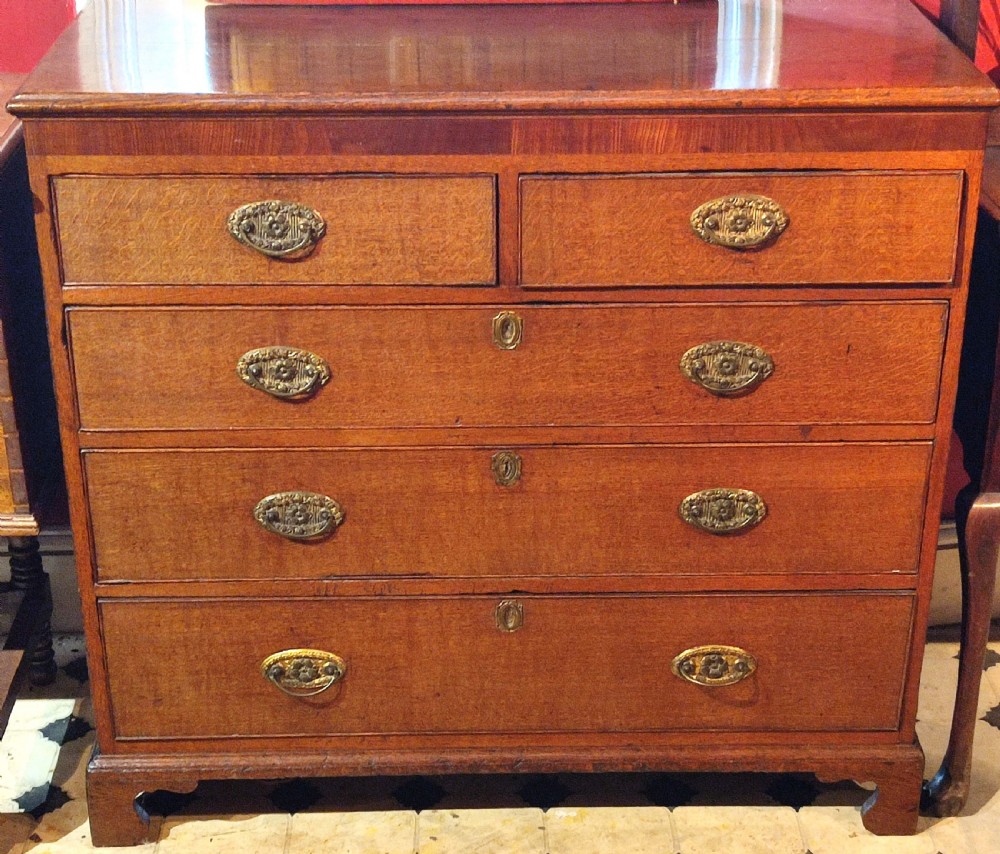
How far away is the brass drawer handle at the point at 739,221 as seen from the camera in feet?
5.82

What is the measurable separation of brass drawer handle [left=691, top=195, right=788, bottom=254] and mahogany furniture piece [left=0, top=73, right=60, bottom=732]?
98 centimetres

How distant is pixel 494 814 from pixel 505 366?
2.66 ft

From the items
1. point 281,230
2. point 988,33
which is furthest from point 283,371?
point 988,33

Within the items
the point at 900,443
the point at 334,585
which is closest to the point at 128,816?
the point at 334,585

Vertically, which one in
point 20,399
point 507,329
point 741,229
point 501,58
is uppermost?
point 501,58

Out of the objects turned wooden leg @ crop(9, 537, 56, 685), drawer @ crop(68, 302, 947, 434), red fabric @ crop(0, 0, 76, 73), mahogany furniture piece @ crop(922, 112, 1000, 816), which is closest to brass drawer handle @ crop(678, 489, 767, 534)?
→ drawer @ crop(68, 302, 947, 434)

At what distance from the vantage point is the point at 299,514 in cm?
195

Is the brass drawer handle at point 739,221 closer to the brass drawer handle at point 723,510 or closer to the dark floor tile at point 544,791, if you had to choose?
the brass drawer handle at point 723,510

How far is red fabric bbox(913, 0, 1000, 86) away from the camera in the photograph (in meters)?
2.38

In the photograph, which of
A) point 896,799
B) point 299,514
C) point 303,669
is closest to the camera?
point 299,514

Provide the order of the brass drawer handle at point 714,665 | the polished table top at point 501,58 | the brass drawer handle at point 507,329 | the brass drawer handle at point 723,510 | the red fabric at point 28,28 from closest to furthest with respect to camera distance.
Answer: the polished table top at point 501,58
the brass drawer handle at point 507,329
the brass drawer handle at point 723,510
the brass drawer handle at point 714,665
the red fabric at point 28,28

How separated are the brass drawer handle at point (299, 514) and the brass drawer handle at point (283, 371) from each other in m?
0.16

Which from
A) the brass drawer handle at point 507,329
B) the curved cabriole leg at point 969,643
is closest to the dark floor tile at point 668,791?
the curved cabriole leg at point 969,643

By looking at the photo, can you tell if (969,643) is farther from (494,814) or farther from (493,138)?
(493,138)
